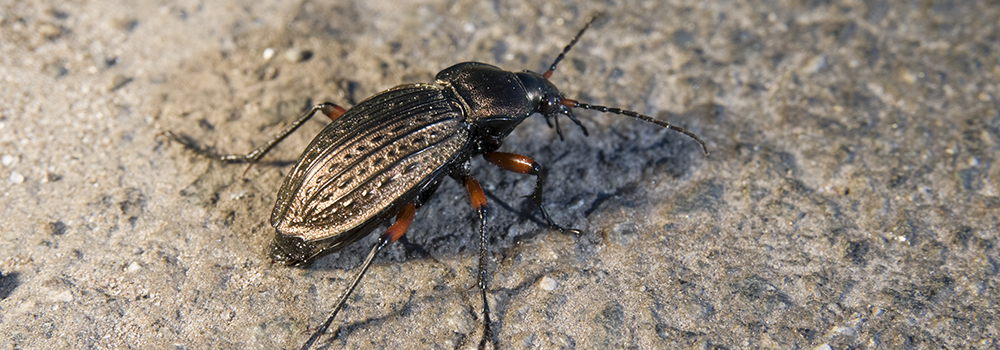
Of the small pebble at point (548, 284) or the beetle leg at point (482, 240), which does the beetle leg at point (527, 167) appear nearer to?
the beetle leg at point (482, 240)

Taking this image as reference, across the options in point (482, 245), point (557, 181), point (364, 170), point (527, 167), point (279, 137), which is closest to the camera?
point (364, 170)

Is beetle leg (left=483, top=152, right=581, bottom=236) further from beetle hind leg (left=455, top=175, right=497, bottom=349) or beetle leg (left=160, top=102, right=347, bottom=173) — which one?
beetle leg (left=160, top=102, right=347, bottom=173)

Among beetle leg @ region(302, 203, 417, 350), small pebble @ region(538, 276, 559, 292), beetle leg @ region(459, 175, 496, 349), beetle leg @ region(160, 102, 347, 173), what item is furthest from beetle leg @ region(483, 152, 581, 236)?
beetle leg @ region(160, 102, 347, 173)

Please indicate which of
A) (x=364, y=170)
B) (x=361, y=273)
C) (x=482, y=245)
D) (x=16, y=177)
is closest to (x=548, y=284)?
(x=482, y=245)

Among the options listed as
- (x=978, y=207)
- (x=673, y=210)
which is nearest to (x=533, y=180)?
(x=673, y=210)

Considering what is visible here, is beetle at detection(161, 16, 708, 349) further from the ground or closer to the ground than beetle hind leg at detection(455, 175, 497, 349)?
further from the ground

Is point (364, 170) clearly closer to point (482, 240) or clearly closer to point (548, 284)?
point (482, 240)

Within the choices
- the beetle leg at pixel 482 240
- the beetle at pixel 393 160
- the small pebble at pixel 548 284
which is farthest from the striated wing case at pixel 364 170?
the small pebble at pixel 548 284

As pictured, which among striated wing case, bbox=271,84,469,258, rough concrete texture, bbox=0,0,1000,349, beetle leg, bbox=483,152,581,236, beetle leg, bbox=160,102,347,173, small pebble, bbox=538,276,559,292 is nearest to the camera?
striated wing case, bbox=271,84,469,258
